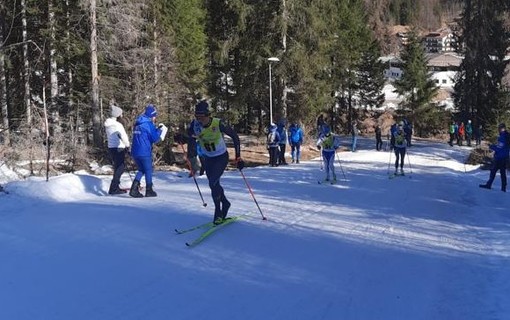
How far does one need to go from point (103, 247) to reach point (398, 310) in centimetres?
404

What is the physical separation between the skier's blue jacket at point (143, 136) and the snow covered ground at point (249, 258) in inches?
39.3

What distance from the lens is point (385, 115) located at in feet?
207

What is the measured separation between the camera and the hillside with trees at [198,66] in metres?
24.4

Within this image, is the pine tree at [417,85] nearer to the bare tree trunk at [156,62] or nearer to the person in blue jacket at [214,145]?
the bare tree trunk at [156,62]

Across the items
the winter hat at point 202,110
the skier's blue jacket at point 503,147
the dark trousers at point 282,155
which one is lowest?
the dark trousers at point 282,155

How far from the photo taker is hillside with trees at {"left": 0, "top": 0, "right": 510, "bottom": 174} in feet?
80.1

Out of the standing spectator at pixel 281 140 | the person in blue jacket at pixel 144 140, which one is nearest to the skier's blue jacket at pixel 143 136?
→ the person in blue jacket at pixel 144 140

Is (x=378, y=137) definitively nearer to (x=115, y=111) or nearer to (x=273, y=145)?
(x=273, y=145)

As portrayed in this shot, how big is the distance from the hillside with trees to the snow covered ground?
4.21m

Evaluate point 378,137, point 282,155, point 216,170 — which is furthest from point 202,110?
point 378,137

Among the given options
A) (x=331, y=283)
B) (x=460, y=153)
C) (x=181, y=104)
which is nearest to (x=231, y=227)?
(x=331, y=283)

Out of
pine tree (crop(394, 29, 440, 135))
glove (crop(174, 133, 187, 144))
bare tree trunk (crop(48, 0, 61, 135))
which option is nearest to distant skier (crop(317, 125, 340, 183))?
glove (crop(174, 133, 187, 144))

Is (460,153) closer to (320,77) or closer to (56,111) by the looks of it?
(320,77)

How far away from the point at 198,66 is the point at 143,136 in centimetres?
2822
